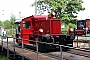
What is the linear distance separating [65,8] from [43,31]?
64.1ft

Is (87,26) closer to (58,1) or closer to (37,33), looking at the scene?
(58,1)

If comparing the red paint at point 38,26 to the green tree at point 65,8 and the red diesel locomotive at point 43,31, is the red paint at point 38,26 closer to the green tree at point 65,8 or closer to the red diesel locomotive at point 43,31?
the red diesel locomotive at point 43,31

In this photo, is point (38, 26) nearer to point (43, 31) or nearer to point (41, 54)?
point (43, 31)

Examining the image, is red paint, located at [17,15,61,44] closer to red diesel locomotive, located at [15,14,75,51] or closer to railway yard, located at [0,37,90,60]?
red diesel locomotive, located at [15,14,75,51]

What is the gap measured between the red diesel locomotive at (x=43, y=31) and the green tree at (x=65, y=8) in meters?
17.2

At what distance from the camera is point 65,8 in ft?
119

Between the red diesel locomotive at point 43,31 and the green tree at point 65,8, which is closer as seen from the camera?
the red diesel locomotive at point 43,31

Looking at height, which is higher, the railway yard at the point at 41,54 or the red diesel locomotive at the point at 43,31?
the red diesel locomotive at the point at 43,31

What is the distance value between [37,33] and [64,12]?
1989 cm

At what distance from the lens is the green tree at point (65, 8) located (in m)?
36.0

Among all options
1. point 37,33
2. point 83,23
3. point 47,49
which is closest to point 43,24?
point 37,33

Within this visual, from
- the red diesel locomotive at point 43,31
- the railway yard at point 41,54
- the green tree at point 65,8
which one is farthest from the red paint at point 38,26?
the green tree at point 65,8

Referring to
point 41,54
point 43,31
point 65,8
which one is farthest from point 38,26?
point 65,8

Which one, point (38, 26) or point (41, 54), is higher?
point (38, 26)
